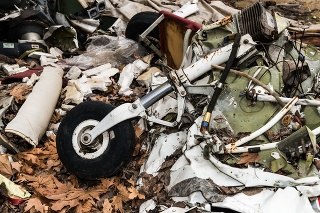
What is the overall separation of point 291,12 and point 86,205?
6539mm

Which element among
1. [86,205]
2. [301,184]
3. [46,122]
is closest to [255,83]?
[301,184]

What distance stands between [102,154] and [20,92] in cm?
171

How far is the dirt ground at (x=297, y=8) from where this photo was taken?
27.6 feet

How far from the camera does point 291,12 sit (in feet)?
28.3

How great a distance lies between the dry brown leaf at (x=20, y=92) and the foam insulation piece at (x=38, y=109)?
0.21 metres

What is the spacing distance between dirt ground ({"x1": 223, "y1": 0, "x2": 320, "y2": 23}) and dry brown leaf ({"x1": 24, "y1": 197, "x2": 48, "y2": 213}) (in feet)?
20.9

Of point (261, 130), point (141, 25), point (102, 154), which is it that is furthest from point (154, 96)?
point (141, 25)

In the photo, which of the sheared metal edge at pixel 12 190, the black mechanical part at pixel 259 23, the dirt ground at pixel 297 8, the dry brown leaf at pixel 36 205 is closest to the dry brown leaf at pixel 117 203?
the dry brown leaf at pixel 36 205

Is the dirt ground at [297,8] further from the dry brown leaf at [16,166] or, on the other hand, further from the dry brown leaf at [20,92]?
the dry brown leaf at [16,166]

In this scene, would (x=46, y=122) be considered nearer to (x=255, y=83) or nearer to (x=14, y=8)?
(x=255, y=83)

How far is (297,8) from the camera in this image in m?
8.84

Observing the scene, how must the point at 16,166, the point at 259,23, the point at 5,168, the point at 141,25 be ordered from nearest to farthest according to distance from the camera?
the point at 5,168, the point at 16,166, the point at 259,23, the point at 141,25

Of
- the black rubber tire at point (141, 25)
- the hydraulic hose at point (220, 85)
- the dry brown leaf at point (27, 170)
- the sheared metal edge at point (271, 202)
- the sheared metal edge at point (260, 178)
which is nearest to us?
the sheared metal edge at point (271, 202)

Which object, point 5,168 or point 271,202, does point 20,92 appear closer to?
point 5,168
